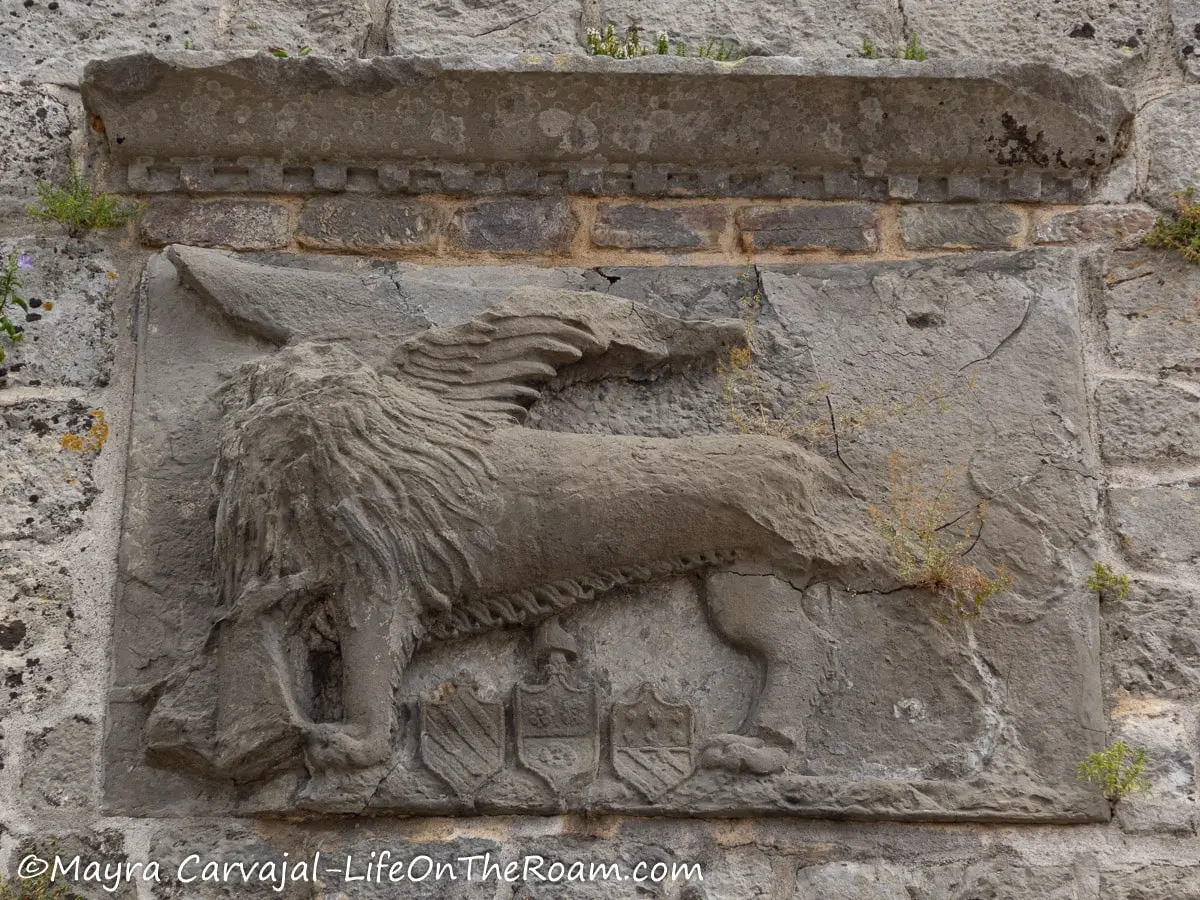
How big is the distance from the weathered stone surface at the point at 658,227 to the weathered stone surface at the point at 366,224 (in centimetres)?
39

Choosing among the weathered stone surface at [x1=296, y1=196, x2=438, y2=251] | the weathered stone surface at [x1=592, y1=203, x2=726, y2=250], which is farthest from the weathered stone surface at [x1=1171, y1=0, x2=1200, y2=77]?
the weathered stone surface at [x1=296, y1=196, x2=438, y2=251]

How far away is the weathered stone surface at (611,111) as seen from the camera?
319 cm

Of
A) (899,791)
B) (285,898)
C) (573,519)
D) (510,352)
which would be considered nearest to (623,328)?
(510,352)

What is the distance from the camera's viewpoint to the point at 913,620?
2.91 metres

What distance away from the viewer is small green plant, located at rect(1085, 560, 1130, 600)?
294cm

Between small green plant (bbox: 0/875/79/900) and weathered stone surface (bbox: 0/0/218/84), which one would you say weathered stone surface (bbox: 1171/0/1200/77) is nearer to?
weathered stone surface (bbox: 0/0/218/84)

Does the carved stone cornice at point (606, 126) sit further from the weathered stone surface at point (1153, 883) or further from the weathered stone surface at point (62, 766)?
the weathered stone surface at point (1153, 883)

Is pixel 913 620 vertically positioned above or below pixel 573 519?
below

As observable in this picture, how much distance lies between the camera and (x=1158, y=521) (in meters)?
3.02

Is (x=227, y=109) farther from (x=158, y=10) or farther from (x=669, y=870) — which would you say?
(x=669, y=870)

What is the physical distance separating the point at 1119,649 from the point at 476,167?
69.1 inches

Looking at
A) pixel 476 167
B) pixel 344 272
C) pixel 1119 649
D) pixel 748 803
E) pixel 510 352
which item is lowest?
pixel 748 803

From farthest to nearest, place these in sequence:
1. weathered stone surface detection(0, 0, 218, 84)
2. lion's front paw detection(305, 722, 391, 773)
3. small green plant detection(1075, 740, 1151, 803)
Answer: weathered stone surface detection(0, 0, 218, 84)
small green plant detection(1075, 740, 1151, 803)
lion's front paw detection(305, 722, 391, 773)

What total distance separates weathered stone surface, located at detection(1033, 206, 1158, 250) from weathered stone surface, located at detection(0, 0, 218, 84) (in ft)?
6.64
